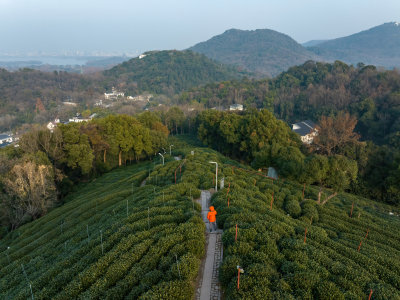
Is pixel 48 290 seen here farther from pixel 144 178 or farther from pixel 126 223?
pixel 144 178

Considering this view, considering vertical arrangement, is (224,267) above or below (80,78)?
below

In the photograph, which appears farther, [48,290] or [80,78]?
[80,78]

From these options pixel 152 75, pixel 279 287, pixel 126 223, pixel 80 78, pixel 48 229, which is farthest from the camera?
pixel 152 75

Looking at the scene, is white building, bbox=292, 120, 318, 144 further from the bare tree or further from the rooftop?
the bare tree

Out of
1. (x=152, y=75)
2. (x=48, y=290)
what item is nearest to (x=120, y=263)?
(x=48, y=290)

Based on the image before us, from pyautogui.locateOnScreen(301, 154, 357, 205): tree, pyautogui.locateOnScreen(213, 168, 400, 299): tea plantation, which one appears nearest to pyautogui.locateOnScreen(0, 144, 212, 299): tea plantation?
pyautogui.locateOnScreen(213, 168, 400, 299): tea plantation

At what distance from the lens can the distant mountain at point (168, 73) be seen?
157 m

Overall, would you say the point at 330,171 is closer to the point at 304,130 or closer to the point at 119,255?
the point at 119,255

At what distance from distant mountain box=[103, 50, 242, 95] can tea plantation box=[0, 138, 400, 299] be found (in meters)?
140

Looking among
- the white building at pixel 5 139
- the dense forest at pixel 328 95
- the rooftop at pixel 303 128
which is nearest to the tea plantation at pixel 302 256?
the dense forest at pixel 328 95

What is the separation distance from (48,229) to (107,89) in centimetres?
14354

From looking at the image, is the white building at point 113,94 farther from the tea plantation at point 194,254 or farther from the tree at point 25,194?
the tea plantation at point 194,254

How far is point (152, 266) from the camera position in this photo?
880 centimetres

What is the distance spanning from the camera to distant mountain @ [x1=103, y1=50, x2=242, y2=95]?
156875 mm
